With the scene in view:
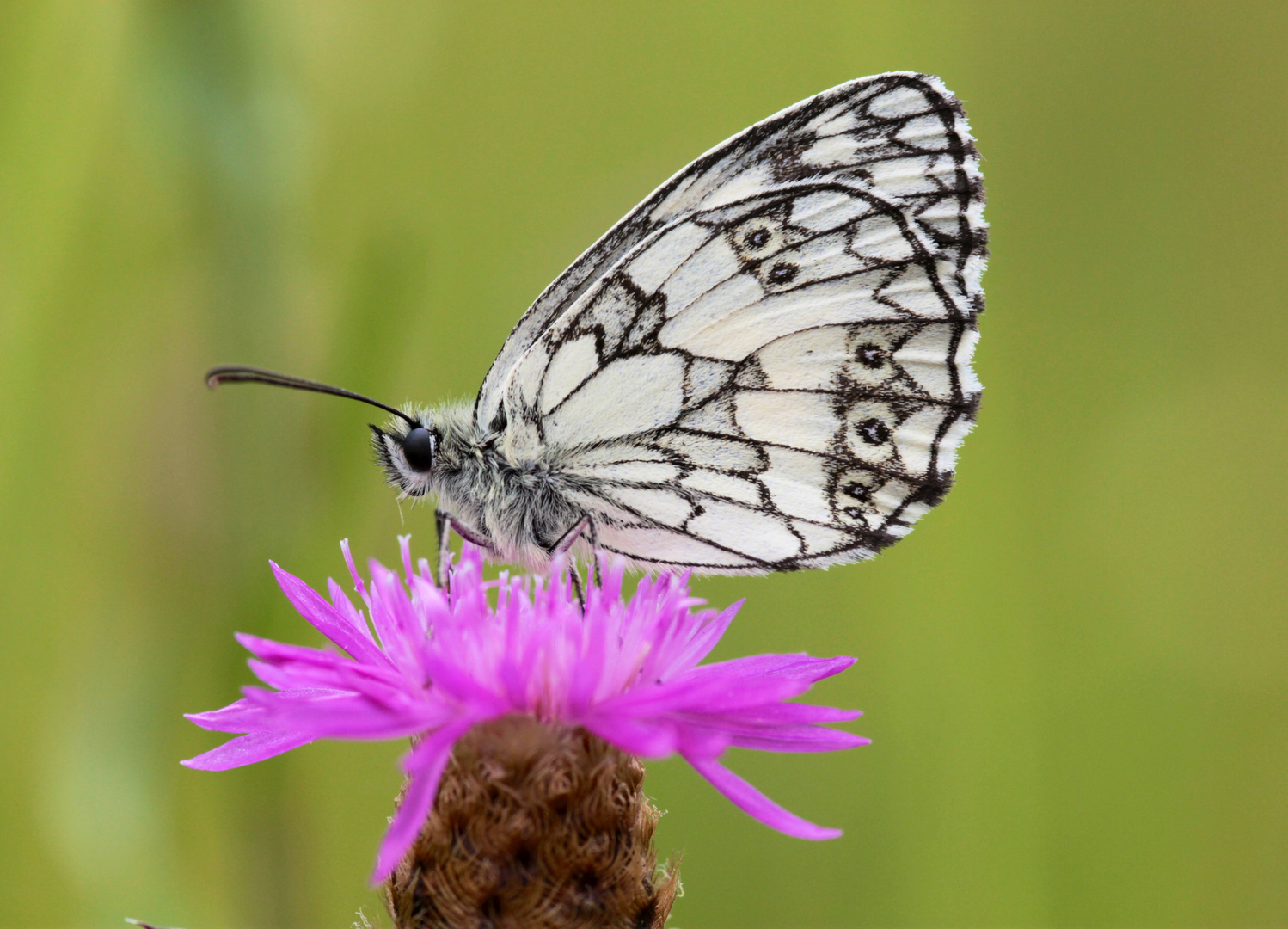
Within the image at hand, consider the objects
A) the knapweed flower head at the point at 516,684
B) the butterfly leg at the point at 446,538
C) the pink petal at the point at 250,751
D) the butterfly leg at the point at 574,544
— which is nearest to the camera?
the knapweed flower head at the point at 516,684

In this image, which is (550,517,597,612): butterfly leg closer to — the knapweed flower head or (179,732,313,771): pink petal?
the knapweed flower head

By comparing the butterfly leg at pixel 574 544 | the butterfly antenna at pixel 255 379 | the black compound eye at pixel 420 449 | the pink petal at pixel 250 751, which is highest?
the butterfly antenna at pixel 255 379

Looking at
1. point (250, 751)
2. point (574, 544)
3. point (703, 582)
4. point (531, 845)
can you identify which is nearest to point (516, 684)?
point (531, 845)

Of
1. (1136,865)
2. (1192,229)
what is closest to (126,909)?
(1136,865)

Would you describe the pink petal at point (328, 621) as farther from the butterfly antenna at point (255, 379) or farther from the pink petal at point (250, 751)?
the butterfly antenna at point (255, 379)

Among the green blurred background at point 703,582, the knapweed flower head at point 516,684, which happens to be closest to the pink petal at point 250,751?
the knapweed flower head at point 516,684

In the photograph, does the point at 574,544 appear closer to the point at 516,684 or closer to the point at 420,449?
the point at 420,449
